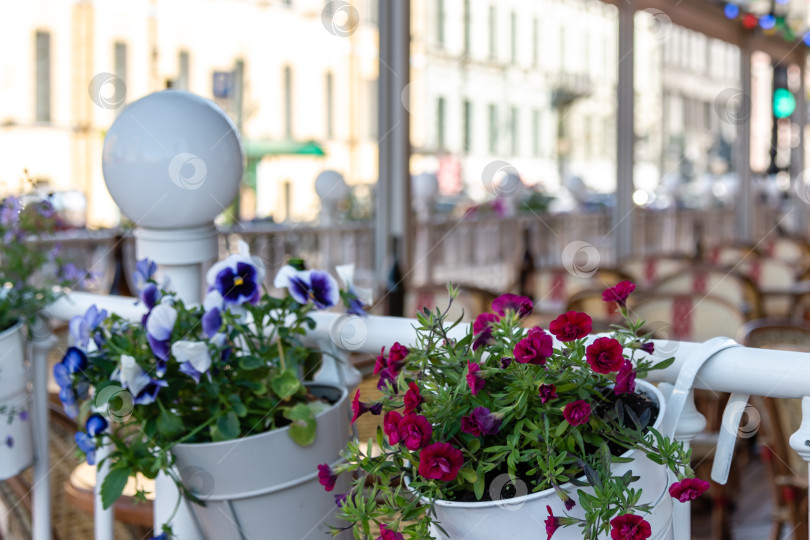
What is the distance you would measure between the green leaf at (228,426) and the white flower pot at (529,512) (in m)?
0.29

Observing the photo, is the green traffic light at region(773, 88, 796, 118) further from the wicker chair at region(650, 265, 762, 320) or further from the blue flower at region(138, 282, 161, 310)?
the blue flower at region(138, 282, 161, 310)

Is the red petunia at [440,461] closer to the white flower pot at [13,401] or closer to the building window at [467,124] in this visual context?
the white flower pot at [13,401]

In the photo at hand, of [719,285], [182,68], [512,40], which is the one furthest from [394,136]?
[512,40]

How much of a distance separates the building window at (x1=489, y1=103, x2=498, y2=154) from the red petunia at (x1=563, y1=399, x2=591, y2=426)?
22.0 m

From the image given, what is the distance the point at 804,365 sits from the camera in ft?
2.57

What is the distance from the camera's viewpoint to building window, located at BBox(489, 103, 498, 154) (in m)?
22.5

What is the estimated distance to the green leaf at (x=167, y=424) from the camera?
929 millimetres

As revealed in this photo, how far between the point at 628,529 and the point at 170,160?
2.26 ft

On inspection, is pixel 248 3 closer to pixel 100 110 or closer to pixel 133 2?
pixel 133 2

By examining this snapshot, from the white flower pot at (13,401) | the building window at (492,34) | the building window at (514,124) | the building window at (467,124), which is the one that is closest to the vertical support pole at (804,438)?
the white flower pot at (13,401)

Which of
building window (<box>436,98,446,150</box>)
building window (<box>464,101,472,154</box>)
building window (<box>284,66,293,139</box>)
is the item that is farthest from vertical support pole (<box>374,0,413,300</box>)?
building window (<box>464,101,472,154</box>)

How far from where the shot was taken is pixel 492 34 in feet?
69.7

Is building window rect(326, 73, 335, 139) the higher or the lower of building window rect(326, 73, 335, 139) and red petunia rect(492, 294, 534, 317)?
the higher

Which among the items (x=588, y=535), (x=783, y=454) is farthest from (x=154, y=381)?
(x=783, y=454)
